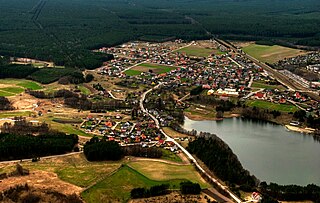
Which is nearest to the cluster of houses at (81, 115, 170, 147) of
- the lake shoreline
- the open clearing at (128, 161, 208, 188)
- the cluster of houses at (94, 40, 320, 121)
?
the cluster of houses at (94, 40, 320, 121)

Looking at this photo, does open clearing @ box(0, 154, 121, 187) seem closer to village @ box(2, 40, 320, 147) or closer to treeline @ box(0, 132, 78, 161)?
treeline @ box(0, 132, 78, 161)

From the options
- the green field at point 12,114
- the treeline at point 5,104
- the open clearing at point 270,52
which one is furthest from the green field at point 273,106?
the open clearing at point 270,52

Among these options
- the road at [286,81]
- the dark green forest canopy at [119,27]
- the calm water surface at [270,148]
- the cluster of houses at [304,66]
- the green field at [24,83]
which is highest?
the dark green forest canopy at [119,27]

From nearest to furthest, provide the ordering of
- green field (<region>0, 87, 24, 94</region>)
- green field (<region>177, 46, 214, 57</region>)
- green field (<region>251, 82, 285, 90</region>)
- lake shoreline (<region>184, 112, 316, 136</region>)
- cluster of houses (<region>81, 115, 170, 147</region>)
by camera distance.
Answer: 1. cluster of houses (<region>81, 115, 170, 147</region>)
2. lake shoreline (<region>184, 112, 316, 136</region>)
3. green field (<region>251, 82, 285, 90</region>)
4. green field (<region>0, 87, 24, 94</region>)
5. green field (<region>177, 46, 214, 57</region>)

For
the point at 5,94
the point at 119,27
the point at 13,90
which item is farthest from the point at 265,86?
the point at 119,27

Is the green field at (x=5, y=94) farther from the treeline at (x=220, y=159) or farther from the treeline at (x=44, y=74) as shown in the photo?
the treeline at (x=220, y=159)

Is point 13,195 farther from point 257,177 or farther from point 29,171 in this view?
point 257,177
